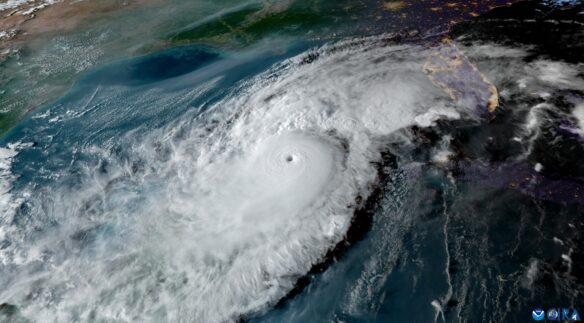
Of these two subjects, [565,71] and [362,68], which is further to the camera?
[362,68]

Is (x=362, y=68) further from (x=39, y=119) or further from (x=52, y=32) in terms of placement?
(x=52, y=32)

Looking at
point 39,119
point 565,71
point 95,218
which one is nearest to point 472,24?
point 565,71

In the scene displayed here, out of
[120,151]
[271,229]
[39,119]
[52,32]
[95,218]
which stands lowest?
[271,229]

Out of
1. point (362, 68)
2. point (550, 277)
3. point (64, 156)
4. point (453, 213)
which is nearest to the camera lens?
point (550, 277)

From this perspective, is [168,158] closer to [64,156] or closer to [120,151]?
[120,151]

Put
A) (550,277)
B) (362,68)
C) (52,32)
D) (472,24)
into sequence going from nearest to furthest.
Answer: (550,277) < (362,68) < (472,24) < (52,32)

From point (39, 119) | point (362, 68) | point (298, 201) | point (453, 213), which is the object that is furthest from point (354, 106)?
point (39, 119)

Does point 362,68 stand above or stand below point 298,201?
above
